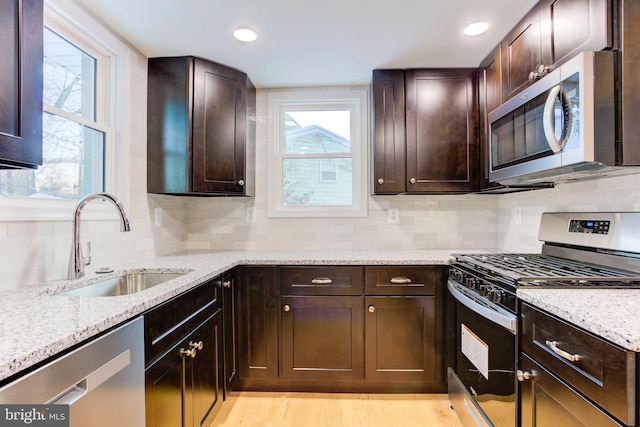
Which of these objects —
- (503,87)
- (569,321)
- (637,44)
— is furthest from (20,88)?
(503,87)

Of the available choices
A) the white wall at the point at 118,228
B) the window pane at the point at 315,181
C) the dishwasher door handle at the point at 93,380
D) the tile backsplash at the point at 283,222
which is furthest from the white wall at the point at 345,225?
the dishwasher door handle at the point at 93,380

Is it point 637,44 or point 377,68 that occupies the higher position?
point 377,68

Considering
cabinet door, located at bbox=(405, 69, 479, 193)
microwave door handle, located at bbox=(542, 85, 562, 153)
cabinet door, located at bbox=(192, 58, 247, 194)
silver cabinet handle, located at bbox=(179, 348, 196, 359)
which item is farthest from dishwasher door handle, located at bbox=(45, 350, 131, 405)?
cabinet door, located at bbox=(405, 69, 479, 193)

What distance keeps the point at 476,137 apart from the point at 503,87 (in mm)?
410

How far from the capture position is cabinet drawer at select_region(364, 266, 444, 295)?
1.96 metres

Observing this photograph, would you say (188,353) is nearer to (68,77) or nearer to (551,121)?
(68,77)

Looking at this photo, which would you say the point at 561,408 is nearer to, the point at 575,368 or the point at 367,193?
the point at 575,368

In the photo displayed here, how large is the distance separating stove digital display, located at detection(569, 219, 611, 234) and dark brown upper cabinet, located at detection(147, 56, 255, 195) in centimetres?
212

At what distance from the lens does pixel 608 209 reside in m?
1.50

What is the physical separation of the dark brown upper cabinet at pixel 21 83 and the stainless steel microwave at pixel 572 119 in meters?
1.88

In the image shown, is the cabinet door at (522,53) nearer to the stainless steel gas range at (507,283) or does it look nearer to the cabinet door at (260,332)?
the stainless steel gas range at (507,283)

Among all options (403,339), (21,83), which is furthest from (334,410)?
(21,83)

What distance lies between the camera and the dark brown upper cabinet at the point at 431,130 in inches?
87.3

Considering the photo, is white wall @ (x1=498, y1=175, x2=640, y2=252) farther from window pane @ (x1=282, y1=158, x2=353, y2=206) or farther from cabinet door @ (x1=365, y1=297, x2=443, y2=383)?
window pane @ (x1=282, y1=158, x2=353, y2=206)
